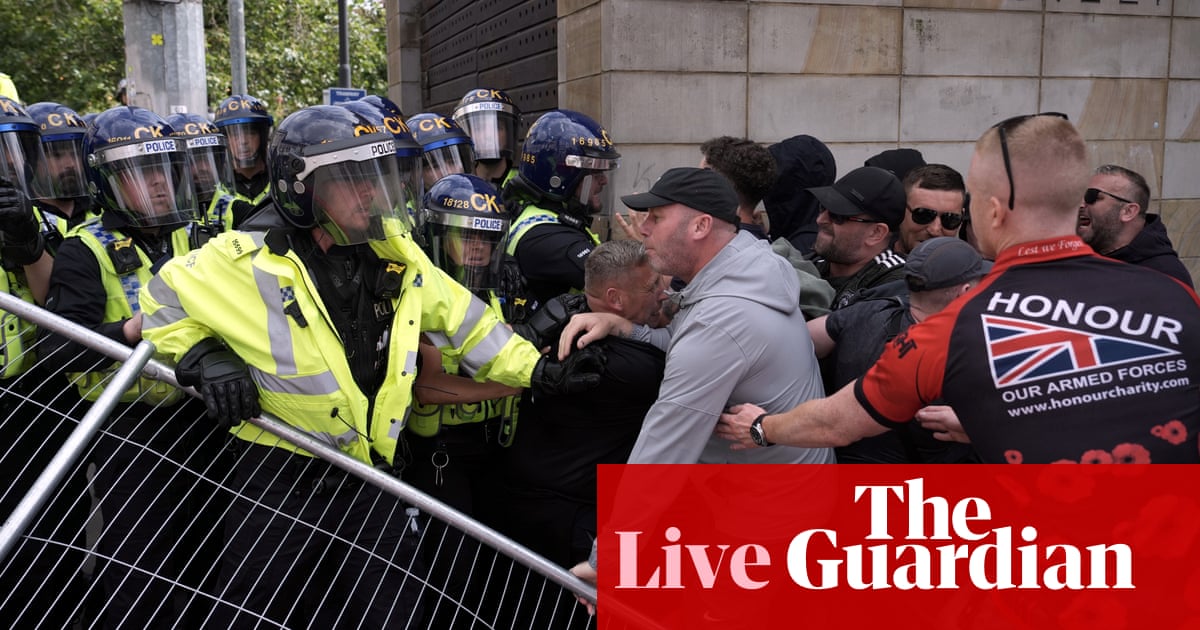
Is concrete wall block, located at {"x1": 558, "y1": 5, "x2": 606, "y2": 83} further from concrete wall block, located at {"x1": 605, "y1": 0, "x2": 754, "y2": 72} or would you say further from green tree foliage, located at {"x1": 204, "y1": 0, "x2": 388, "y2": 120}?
green tree foliage, located at {"x1": 204, "y1": 0, "x2": 388, "y2": 120}

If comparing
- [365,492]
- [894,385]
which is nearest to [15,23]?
[365,492]

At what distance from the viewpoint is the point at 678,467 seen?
9.04 ft

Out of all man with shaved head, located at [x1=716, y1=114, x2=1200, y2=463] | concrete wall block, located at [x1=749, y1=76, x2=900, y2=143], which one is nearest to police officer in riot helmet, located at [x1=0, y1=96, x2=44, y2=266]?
man with shaved head, located at [x1=716, y1=114, x2=1200, y2=463]

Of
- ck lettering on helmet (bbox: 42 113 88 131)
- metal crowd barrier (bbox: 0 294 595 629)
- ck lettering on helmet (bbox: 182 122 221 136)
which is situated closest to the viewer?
metal crowd barrier (bbox: 0 294 595 629)

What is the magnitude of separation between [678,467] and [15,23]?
21.0m

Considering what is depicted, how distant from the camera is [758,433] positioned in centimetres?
264

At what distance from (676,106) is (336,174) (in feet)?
12.9

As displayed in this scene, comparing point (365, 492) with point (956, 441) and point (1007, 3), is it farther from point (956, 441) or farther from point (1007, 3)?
point (1007, 3)

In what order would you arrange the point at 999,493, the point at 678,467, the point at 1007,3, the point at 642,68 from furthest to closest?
the point at 1007,3, the point at 642,68, the point at 678,467, the point at 999,493

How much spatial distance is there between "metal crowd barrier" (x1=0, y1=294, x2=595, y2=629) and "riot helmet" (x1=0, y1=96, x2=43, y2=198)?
1.11 meters

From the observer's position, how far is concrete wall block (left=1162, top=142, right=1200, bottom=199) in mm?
7547

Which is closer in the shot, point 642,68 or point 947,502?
point 947,502

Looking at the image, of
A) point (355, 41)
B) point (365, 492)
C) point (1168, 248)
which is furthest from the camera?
point (355, 41)

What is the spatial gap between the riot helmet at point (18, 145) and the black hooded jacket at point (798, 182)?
11.6ft
